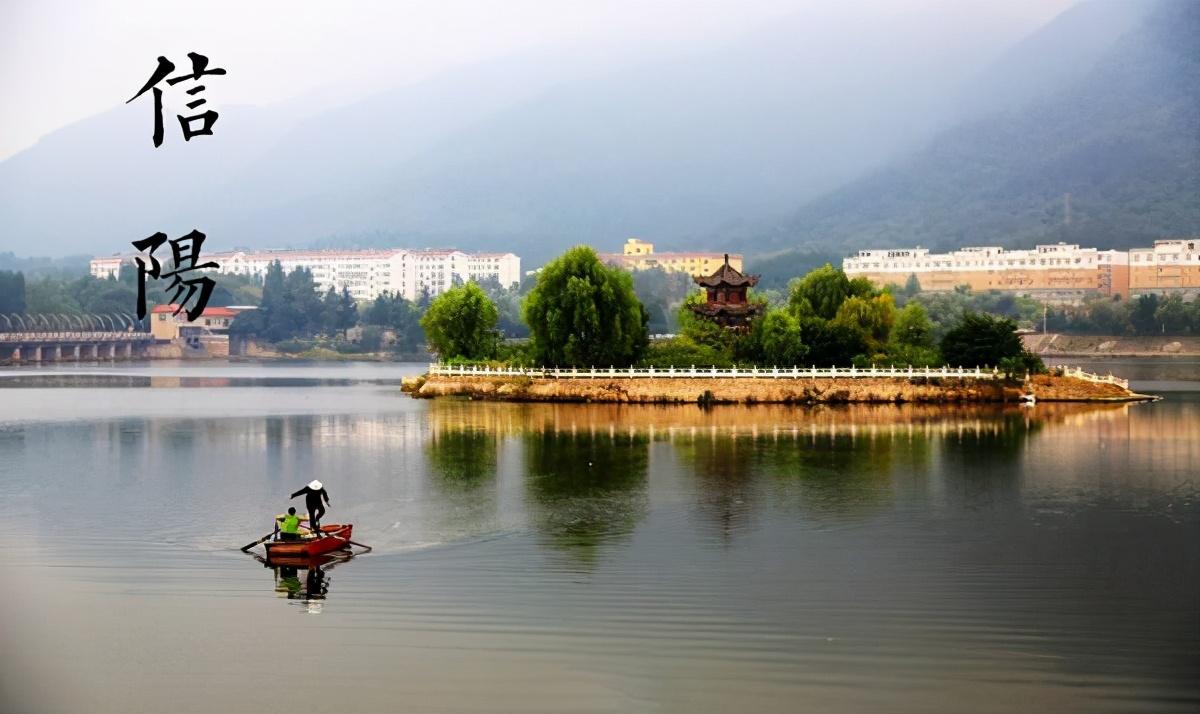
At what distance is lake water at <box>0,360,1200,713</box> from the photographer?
11.2 meters

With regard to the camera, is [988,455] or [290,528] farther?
[988,455]

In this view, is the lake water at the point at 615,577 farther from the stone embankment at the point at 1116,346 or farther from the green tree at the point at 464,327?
the stone embankment at the point at 1116,346

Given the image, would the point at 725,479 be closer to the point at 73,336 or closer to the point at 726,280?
the point at 726,280

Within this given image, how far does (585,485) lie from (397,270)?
4871 inches

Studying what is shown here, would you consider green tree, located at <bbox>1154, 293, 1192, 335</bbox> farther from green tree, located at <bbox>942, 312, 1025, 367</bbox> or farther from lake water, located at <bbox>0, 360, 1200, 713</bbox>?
lake water, located at <bbox>0, 360, 1200, 713</bbox>

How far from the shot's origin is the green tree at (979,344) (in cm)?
4247

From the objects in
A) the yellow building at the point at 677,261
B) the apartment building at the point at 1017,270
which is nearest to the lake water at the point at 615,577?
the apartment building at the point at 1017,270

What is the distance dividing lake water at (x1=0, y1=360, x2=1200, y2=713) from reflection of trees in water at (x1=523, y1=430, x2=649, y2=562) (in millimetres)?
91

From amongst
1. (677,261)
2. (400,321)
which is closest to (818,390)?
(400,321)

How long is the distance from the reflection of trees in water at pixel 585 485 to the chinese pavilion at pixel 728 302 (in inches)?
685

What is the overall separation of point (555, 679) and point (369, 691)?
150cm

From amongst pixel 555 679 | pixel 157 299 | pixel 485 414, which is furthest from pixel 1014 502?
pixel 157 299

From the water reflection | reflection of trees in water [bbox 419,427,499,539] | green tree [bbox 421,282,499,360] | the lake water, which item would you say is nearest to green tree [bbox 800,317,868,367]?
green tree [bbox 421,282,499,360]

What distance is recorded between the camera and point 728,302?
161ft
